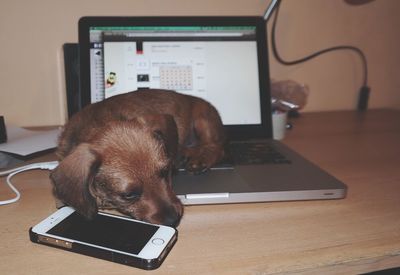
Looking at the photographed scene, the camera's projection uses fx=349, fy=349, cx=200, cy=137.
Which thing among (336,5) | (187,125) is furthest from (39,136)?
(336,5)

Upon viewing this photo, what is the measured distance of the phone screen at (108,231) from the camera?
62cm

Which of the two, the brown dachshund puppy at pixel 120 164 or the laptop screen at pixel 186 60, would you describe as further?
the laptop screen at pixel 186 60

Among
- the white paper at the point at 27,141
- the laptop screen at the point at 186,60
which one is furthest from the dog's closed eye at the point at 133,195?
the laptop screen at the point at 186,60

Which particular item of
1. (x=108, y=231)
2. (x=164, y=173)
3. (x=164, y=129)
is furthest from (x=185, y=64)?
(x=108, y=231)

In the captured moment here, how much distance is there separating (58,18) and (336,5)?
125 cm

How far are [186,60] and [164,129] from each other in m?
0.41

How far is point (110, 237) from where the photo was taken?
647 mm

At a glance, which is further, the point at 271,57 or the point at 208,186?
the point at 271,57

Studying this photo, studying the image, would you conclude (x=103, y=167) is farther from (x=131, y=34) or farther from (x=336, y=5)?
(x=336, y=5)

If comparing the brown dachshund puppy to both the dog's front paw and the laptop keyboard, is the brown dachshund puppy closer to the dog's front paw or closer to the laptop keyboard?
the dog's front paw

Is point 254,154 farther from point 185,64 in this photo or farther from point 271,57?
point 271,57

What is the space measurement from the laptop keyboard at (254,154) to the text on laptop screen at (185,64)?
0.13 m

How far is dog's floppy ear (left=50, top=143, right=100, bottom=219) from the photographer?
745 millimetres

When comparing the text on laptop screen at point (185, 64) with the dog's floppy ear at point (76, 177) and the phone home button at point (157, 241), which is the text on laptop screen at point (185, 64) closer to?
the dog's floppy ear at point (76, 177)
